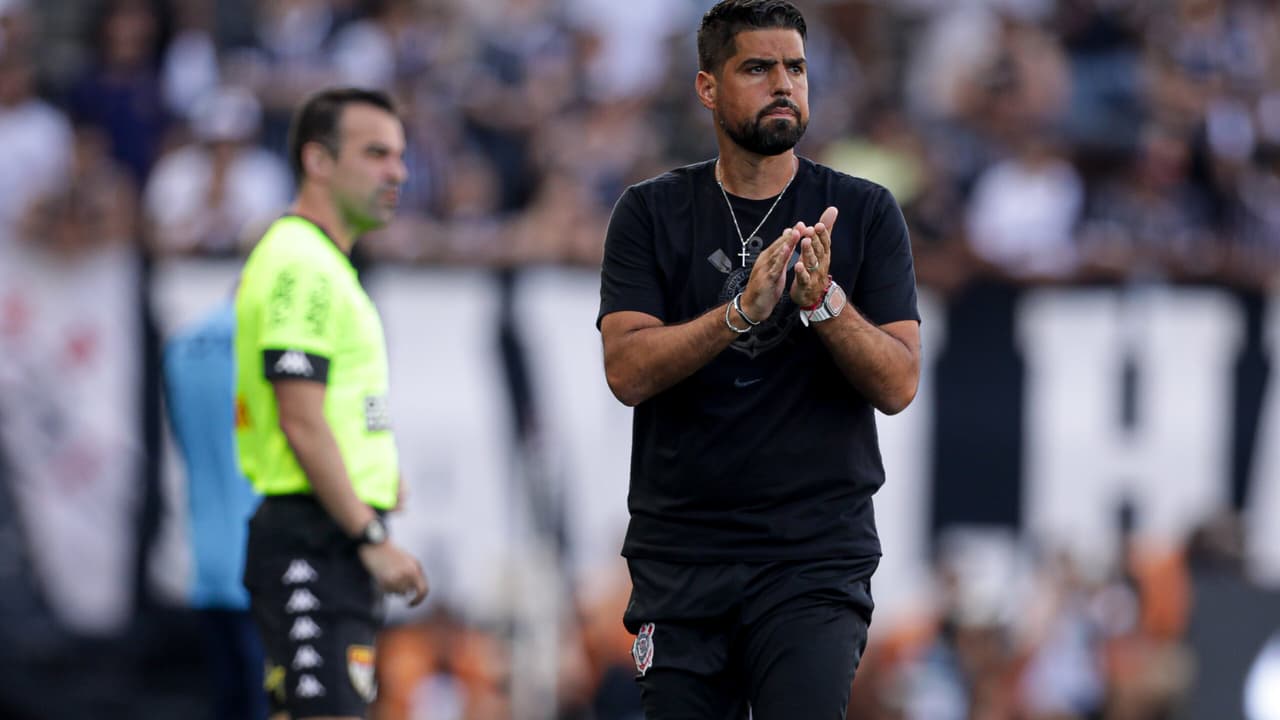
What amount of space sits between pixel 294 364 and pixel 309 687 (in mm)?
963

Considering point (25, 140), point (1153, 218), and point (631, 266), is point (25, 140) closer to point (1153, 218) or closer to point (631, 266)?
point (1153, 218)

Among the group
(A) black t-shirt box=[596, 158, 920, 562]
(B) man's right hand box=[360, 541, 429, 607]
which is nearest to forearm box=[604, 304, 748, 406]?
(A) black t-shirt box=[596, 158, 920, 562]

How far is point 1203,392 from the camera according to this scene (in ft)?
31.2

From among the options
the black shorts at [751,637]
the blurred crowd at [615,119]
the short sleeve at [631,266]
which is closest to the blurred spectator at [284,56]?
the blurred crowd at [615,119]

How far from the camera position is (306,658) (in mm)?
5168

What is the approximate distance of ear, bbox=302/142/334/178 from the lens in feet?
18.1

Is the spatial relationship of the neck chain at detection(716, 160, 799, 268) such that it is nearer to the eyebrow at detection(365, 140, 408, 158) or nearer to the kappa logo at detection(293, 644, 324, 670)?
the eyebrow at detection(365, 140, 408, 158)

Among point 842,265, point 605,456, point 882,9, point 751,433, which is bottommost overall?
point 605,456

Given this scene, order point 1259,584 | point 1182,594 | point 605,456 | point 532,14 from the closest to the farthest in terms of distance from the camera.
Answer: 1. point 1259,584
2. point 1182,594
3. point 605,456
4. point 532,14

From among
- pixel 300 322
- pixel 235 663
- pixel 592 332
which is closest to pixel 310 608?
pixel 300 322

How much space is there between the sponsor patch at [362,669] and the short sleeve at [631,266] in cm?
146

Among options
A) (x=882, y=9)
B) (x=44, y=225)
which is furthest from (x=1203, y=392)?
(x=44, y=225)

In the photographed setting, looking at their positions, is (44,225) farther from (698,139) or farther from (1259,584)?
(1259,584)

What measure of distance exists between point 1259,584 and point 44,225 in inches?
280
